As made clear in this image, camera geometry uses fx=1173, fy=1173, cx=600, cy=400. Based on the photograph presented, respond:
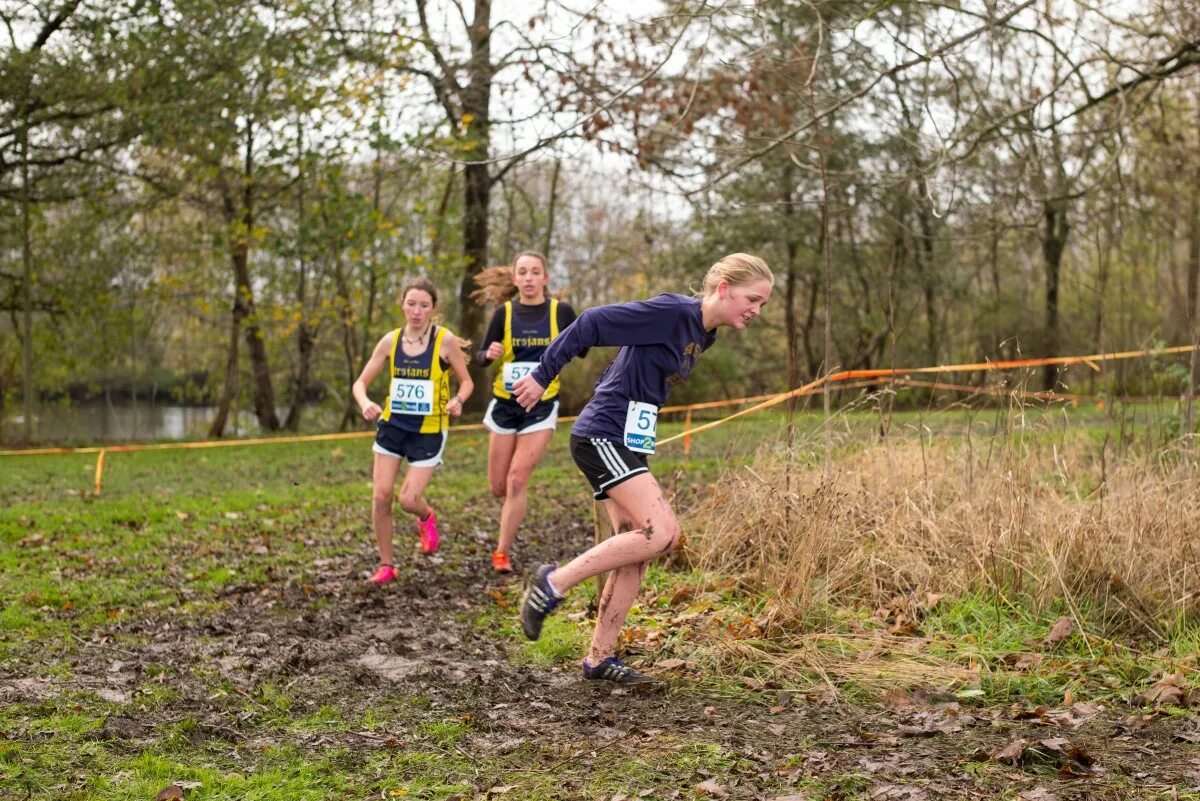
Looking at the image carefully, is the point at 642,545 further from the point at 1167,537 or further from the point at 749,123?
the point at 749,123

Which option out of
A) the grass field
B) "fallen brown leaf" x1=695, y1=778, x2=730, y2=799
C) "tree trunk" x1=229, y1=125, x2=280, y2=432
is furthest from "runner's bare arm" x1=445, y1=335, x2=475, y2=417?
"tree trunk" x1=229, y1=125, x2=280, y2=432

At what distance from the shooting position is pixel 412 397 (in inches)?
280

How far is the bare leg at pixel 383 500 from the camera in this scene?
23.3 ft

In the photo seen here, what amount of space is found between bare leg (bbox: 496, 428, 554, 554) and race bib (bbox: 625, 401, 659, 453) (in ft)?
8.29

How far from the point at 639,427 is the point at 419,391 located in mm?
2702

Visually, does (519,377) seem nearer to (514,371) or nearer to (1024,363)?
(514,371)

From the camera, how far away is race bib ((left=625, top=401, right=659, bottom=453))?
4734 millimetres

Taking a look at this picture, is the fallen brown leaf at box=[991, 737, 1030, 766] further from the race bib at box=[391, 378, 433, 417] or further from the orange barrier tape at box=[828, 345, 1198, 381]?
the race bib at box=[391, 378, 433, 417]

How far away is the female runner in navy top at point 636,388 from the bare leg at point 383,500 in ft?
8.10

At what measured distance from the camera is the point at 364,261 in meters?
20.9

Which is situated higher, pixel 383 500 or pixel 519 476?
pixel 519 476

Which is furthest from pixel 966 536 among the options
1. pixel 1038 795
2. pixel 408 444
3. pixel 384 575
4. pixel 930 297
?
pixel 930 297

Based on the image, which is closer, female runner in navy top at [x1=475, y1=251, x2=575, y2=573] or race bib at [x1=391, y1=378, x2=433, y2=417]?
race bib at [x1=391, y1=378, x2=433, y2=417]

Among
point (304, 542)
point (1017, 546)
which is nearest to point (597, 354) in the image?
point (304, 542)
